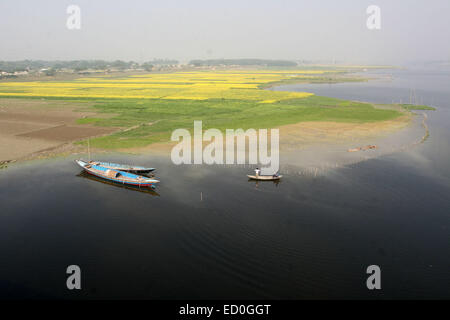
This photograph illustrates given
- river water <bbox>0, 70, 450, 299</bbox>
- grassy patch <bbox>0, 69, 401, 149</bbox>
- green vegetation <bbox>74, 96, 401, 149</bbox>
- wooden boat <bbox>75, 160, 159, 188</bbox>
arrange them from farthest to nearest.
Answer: grassy patch <bbox>0, 69, 401, 149</bbox> → green vegetation <bbox>74, 96, 401, 149</bbox> → wooden boat <bbox>75, 160, 159, 188</bbox> → river water <bbox>0, 70, 450, 299</bbox>

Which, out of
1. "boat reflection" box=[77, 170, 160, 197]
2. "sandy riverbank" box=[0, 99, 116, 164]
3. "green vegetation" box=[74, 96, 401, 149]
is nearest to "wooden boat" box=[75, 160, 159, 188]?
"boat reflection" box=[77, 170, 160, 197]

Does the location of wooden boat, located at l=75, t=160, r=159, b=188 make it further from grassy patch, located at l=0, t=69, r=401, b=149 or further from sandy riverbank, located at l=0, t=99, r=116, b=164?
sandy riverbank, located at l=0, t=99, r=116, b=164

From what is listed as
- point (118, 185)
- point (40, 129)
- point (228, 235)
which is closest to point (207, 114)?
point (40, 129)

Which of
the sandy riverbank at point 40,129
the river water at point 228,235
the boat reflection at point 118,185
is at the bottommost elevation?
the river water at point 228,235

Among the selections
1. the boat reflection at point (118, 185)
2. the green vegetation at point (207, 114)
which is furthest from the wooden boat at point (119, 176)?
the green vegetation at point (207, 114)

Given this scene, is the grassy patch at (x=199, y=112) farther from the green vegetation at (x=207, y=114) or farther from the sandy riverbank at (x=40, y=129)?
the sandy riverbank at (x=40, y=129)

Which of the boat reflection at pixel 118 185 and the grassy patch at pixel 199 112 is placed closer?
the boat reflection at pixel 118 185
